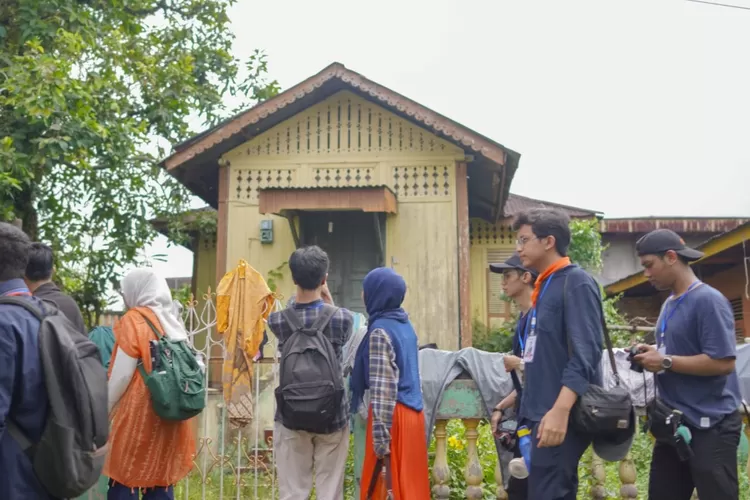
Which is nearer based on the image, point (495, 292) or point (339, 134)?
point (339, 134)

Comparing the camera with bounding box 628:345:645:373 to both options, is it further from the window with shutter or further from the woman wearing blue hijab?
the window with shutter

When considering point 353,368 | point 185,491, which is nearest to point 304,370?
point 353,368

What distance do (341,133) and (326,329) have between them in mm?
7776

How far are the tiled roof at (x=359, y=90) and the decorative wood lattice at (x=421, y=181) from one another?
586mm

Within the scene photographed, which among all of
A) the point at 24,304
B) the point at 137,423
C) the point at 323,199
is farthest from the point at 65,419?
the point at 323,199

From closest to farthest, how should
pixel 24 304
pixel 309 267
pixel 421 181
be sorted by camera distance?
1. pixel 24 304
2. pixel 309 267
3. pixel 421 181

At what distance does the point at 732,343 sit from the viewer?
3.62 metres

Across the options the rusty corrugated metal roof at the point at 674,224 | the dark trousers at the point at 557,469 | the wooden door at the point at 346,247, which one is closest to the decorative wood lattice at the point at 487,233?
the rusty corrugated metal roof at the point at 674,224

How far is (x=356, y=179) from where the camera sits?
456 inches

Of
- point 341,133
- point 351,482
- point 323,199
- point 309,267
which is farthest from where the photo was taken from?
point 341,133

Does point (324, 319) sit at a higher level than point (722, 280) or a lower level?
lower

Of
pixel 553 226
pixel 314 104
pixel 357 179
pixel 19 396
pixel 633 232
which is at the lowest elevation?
pixel 19 396

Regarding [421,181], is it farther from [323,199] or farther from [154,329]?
Result: [154,329]

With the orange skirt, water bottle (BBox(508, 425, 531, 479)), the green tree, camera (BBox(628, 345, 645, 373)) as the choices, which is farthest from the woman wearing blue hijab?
the green tree
